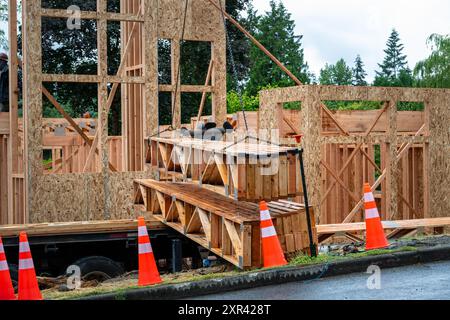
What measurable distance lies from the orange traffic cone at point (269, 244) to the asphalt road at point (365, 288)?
0.38 metres

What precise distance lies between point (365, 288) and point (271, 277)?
1.16 m

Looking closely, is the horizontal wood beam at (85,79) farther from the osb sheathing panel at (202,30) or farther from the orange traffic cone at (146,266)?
the orange traffic cone at (146,266)

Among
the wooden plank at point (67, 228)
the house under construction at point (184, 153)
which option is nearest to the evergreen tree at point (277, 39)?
the house under construction at point (184, 153)

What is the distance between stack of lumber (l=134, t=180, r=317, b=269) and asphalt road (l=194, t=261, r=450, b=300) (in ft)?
2.37

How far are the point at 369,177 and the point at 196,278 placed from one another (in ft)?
33.6

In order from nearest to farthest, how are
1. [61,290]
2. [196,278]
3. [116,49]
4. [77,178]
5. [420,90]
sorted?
[196,278] < [61,290] < [77,178] < [420,90] < [116,49]

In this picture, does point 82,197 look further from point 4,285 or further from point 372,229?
point 372,229

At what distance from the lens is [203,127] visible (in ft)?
39.4

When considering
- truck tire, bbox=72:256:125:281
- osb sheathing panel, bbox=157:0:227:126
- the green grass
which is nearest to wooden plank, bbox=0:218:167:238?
truck tire, bbox=72:256:125:281

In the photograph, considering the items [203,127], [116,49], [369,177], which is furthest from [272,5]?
[203,127]

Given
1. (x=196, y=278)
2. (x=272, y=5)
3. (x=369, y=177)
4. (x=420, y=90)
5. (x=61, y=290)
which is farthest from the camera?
(x=272, y=5)

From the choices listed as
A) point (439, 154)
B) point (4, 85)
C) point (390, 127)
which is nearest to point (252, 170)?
point (390, 127)

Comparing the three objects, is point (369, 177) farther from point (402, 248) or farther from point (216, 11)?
point (402, 248)

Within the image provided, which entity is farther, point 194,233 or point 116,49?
point 116,49
